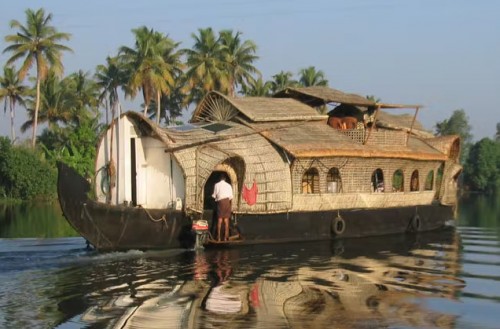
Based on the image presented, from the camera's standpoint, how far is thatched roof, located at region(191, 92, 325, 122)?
12.6 metres

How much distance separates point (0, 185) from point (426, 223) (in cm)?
2048

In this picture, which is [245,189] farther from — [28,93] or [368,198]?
[28,93]

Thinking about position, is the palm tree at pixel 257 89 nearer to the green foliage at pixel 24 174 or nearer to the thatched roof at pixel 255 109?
the green foliage at pixel 24 174

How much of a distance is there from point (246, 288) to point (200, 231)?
2972 mm

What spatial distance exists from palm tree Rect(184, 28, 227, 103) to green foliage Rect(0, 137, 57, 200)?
722 centimetres

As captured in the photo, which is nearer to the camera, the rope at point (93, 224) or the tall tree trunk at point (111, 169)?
the rope at point (93, 224)

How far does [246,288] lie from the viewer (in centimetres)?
809

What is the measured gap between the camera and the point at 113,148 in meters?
11.7

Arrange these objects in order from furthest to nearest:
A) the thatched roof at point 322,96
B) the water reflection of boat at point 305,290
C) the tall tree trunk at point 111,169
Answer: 1. the thatched roof at point 322,96
2. the tall tree trunk at point 111,169
3. the water reflection of boat at point 305,290

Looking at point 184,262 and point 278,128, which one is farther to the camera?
point 278,128

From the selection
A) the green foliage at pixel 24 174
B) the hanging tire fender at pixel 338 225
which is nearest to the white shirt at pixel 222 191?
the hanging tire fender at pixel 338 225

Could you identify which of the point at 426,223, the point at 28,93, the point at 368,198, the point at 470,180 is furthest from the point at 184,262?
the point at 470,180

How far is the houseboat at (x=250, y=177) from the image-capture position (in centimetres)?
1088

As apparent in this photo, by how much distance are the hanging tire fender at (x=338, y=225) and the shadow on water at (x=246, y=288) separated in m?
0.81
